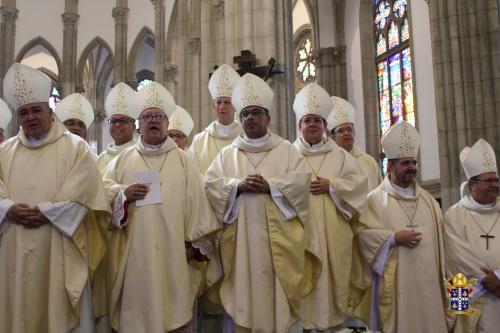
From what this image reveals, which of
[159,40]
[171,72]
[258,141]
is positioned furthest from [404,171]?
[159,40]

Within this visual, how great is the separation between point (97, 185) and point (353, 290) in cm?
230

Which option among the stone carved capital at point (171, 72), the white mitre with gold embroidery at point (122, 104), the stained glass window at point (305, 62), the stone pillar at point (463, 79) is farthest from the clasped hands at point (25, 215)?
the stained glass window at point (305, 62)

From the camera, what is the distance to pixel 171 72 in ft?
61.3

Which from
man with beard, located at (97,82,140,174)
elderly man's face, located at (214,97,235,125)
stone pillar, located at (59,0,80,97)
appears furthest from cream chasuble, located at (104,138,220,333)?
stone pillar, located at (59,0,80,97)

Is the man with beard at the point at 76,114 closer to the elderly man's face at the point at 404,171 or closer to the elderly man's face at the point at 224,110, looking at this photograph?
the elderly man's face at the point at 224,110

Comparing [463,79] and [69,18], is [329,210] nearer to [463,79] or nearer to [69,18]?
[463,79]

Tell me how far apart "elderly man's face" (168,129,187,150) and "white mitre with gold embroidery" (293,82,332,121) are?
5.13 feet

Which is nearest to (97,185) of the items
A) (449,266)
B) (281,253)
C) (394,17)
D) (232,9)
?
(281,253)

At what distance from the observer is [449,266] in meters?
5.05

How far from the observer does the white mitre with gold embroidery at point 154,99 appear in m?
4.56

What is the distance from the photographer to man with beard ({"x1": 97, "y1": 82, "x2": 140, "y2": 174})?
5.30 m

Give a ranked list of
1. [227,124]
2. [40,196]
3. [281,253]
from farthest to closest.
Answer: [227,124]
[281,253]
[40,196]

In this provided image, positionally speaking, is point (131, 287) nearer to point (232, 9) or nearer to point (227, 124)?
point (227, 124)

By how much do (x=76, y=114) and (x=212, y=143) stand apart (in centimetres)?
139
